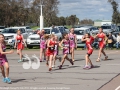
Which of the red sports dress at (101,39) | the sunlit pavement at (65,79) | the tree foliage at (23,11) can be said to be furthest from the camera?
the tree foliage at (23,11)

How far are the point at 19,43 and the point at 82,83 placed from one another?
25.2 ft

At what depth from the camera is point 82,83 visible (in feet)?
35.9

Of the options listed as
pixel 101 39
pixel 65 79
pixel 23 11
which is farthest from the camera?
pixel 23 11

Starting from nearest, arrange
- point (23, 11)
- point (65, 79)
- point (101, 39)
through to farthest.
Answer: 1. point (65, 79)
2. point (101, 39)
3. point (23, 11)

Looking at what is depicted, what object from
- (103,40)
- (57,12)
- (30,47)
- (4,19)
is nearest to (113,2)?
(57,12)

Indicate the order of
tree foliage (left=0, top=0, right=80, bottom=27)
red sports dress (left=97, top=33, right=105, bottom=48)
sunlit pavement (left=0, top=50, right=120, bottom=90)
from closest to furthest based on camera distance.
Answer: sunlit pavement (left=0, top=50, right=120, bottom=90) → red sports dress (left=97, top=33, right=105, bottom=48) → tree foliage (left=0, top=0, right=80, bottom=27)

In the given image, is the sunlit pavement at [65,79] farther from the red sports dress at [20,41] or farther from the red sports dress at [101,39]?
the red sports dress at [20,41]

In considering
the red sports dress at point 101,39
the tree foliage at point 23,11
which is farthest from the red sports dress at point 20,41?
the tree foliage at point 23,11

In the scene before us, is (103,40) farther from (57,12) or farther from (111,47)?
(57,12)

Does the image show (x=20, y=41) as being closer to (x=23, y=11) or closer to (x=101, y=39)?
(x=101, y=39)

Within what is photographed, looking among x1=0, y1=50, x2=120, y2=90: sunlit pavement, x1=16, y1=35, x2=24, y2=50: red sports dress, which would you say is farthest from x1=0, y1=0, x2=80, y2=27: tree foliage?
x1=0, y1=50, x2=120, y2=90: sunlit pavement

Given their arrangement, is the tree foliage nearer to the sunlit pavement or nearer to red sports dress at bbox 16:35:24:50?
red sports dress at bbox 16:35:24:50

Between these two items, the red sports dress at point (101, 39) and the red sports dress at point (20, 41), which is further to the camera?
the red sports dress at point (20, 41)

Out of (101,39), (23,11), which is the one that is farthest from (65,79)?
(23,11)
